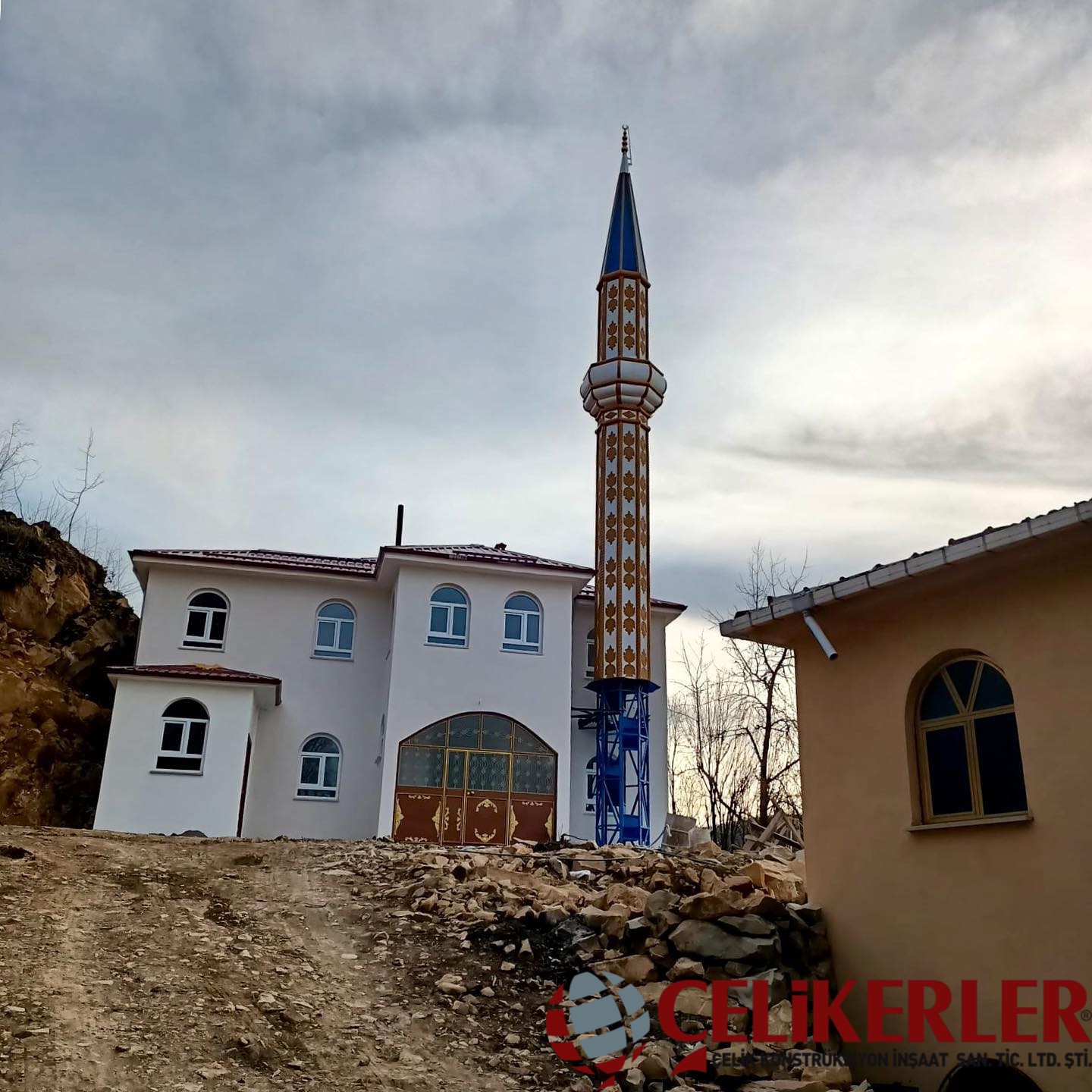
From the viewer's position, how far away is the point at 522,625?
22688 mm

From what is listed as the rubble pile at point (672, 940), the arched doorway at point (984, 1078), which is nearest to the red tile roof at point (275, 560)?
the rubble pile at point (672, 940)

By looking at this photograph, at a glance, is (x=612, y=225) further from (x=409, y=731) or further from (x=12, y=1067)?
(x=12, y=1067)

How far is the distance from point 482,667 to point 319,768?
4.06m

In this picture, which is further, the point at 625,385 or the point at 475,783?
the point at 625,385

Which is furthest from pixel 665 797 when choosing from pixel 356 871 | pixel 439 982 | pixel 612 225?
pixel 439 982

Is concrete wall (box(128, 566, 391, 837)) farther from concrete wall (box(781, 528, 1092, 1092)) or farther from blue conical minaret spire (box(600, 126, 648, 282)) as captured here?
concrete wall (box(781, 528, 1092, 1092))

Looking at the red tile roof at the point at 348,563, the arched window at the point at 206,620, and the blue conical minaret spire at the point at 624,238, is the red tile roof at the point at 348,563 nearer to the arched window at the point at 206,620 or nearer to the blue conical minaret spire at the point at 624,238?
the arched window at the point at 206,620

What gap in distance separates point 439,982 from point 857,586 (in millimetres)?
4841

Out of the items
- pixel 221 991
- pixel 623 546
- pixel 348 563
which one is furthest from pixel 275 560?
pixel 221 991

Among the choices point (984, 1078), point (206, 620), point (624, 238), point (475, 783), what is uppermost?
point (624, 238)

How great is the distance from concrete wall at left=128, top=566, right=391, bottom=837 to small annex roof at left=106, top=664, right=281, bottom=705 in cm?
111

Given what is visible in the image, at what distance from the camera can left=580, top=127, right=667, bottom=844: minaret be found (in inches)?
877

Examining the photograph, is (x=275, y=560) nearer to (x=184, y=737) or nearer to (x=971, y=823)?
(x=184, y=737)

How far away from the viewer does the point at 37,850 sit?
1264cm
